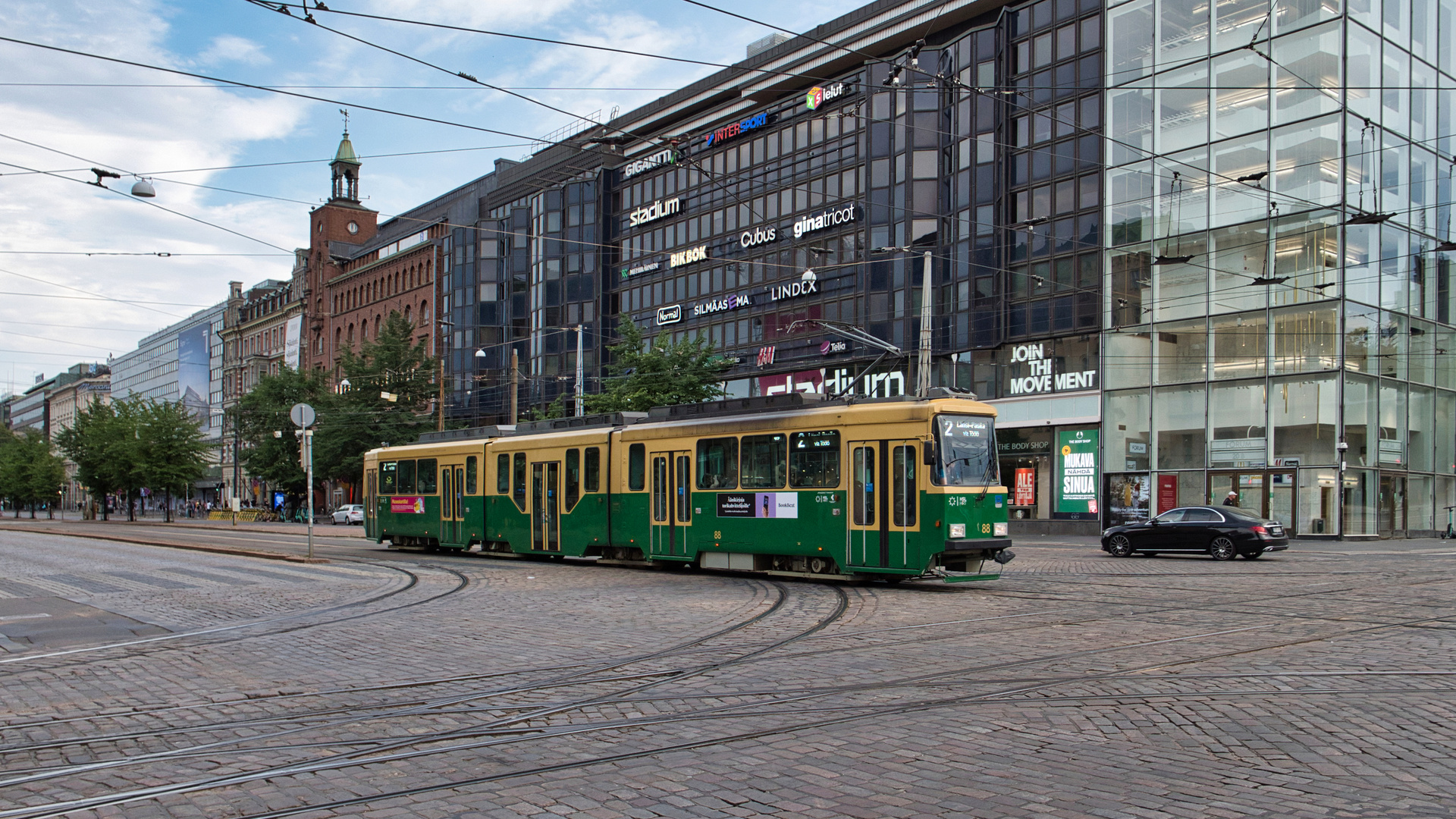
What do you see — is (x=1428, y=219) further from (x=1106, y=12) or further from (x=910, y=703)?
(x=910, y=703)

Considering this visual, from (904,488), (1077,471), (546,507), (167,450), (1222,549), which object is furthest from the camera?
(167,450)

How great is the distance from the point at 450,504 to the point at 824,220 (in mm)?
26525

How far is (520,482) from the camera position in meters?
24.4

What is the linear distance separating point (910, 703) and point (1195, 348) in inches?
1346

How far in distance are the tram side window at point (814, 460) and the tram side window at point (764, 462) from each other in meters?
0.25

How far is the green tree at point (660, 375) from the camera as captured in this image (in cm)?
4012

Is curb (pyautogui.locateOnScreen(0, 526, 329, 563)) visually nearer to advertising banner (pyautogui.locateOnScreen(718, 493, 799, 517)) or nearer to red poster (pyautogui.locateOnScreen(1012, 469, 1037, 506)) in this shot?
advertising banner (pyautogui.locateOnScreen(718, 493, 799, 517))

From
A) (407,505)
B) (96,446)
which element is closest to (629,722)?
(407,505)

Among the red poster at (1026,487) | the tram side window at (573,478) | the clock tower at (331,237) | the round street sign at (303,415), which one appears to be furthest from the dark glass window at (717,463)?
the clock tower at (331,237)

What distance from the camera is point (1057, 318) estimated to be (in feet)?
136

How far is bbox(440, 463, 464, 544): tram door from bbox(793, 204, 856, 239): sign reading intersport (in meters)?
25.5

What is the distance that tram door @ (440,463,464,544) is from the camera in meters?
26.8

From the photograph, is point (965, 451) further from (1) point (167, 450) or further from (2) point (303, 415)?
(1) point (167, 450)

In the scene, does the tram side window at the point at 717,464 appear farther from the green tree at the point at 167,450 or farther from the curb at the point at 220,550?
the green tree at the point at 167,450
